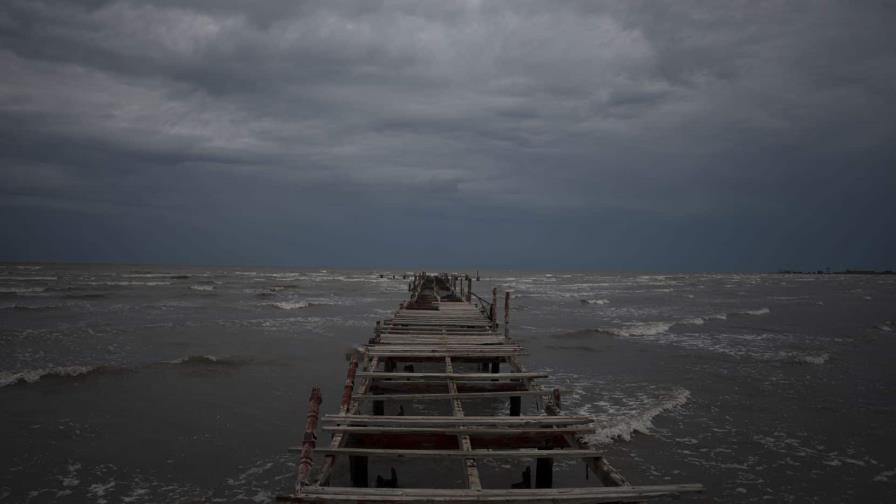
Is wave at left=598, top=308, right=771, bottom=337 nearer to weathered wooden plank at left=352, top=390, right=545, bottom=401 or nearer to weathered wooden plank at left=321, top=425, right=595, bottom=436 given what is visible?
weathered wooden plank at left=352, top=390, right=545, bottom=401

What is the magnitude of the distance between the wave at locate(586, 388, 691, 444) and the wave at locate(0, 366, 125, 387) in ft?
42.2

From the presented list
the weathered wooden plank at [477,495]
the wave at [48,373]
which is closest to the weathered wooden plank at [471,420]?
the weathered wooden plank at [477,495]

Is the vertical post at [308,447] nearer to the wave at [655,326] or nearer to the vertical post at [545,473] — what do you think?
the vertical post at [545,473]

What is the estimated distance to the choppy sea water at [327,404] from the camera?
759 centimetres

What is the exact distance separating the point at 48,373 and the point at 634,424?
1457 cm

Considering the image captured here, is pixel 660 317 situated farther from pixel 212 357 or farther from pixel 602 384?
pixel 212 357

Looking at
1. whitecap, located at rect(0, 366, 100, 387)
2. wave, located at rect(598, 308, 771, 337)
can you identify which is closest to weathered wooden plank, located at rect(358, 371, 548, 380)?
whitecap, located at rect(0, 366, 100, 387)

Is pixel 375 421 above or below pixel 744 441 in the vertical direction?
above

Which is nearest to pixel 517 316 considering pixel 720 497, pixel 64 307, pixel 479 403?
pixel 479 403

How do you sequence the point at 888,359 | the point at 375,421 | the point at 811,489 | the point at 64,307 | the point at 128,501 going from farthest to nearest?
the point at 64,307, the point at 888,359, the point at 811,489, the point at 128,501, the point at 375,421

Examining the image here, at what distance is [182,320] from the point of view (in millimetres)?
24875

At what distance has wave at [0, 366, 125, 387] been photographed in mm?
12539

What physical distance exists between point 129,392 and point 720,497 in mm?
12368

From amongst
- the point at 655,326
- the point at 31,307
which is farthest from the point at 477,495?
the point at 31,307
